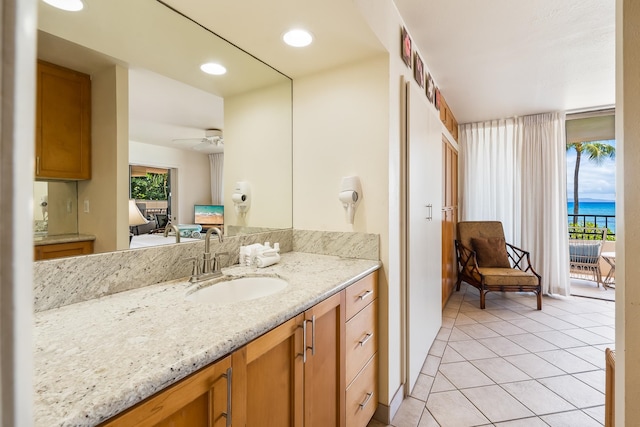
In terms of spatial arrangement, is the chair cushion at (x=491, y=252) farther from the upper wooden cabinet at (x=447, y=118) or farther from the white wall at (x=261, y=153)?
the white wall at (x=261, y=153)

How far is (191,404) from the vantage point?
0.71m

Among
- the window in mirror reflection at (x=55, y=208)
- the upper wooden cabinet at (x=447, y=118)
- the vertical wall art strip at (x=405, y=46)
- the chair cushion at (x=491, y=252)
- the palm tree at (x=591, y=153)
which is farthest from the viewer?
the palm tree at (x=591, y=153)

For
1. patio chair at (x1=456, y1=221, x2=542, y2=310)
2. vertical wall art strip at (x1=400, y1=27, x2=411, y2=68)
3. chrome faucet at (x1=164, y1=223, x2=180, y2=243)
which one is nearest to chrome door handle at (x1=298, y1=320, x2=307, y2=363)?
chrome faucet at (x1=164, y1=223, x2=180, y2=243)

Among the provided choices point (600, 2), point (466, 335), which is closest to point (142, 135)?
point (600, 2)

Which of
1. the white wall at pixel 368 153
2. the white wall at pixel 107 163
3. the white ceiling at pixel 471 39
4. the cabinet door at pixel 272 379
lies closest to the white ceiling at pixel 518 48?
the white ceiling at pixel 471 39

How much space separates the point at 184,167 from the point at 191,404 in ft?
3.78

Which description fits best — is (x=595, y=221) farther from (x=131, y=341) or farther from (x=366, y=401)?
(x=131, y=341)

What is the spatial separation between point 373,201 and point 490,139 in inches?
138

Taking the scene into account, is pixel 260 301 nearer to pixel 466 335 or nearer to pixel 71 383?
pixel 71 383

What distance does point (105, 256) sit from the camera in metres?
1.12

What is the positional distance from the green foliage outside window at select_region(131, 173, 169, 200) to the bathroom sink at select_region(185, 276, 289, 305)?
19.3 inches

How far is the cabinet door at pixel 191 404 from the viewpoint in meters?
0.60

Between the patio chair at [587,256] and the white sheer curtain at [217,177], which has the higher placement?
the white sheer curtain at [217,177]

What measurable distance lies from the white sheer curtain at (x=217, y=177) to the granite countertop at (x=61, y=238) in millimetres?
682
